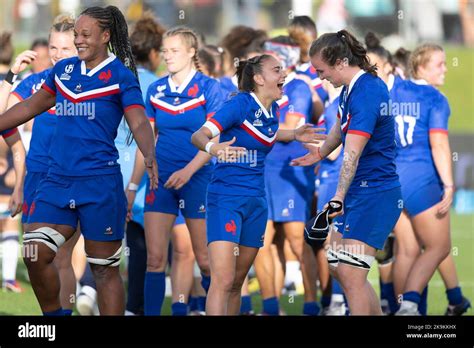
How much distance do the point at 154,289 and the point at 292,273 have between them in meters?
3.37

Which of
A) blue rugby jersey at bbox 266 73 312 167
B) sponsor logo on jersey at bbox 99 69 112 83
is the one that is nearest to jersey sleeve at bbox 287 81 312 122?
blue rugby jersey at bbox 266 73 312 167

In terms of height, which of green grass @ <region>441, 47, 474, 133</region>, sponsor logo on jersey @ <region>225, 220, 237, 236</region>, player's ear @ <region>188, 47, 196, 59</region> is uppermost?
green grass @ <region>441, 47, 474, 133</region>

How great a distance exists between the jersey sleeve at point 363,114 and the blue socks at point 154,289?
2391 millimetres

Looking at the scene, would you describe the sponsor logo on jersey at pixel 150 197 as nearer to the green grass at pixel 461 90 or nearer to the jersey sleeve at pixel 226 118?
the jersey sleeve at pixel 226 118

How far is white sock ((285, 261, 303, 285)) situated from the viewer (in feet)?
38.5

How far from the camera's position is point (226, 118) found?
24.3 feet

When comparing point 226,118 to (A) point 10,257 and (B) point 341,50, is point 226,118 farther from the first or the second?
(A) point 10,257

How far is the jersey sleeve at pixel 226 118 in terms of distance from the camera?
733cm

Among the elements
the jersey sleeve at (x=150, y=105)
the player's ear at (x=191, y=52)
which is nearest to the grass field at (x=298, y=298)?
the jersey sleeve at (x=150, y=105)

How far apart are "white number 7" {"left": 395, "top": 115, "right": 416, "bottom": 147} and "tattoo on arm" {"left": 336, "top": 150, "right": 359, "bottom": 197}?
2459mm

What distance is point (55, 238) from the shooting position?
22.6 feet

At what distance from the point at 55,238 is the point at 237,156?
140cm

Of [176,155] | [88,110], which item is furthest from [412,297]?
[88,110]

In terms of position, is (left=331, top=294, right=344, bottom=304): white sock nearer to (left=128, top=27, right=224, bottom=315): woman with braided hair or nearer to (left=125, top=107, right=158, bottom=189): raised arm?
(left=128, top=27, right=224, bottom=315): woman with braided hair
